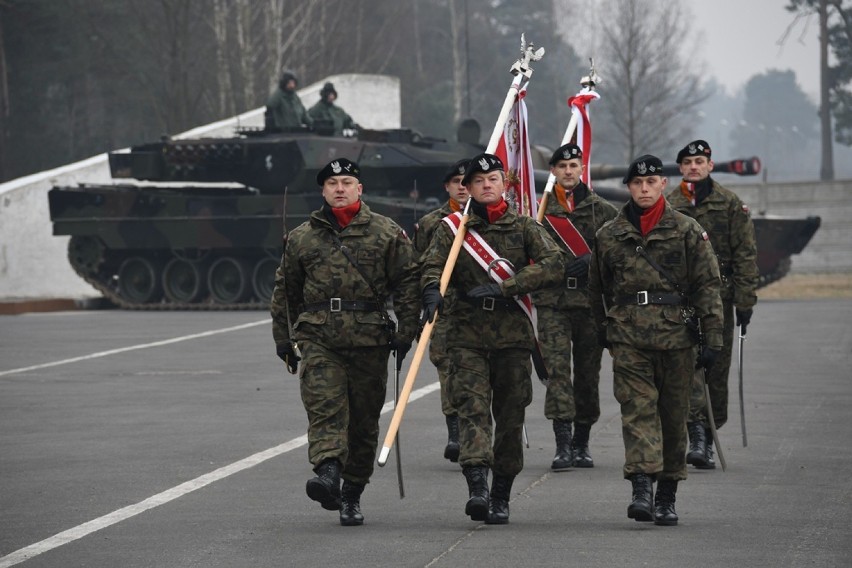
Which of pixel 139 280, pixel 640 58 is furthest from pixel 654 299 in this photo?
pixel 640 58

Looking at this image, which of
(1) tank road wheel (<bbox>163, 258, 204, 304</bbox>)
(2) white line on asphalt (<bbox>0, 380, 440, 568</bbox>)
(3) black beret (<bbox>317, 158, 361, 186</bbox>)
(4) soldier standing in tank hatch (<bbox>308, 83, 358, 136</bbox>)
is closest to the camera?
(2) white line on asphalt (<bbox>0, 380, 440, 568</bbox>)

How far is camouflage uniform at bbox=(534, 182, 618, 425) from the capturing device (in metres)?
10.6

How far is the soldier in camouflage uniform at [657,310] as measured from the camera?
8.76 metres

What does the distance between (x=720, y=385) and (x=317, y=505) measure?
9.28 ft

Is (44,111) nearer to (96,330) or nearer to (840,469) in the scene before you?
(96,330)

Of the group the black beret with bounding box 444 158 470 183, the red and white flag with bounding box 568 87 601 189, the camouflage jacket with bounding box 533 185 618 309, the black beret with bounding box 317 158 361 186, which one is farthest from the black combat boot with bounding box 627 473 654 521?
the red and white flag with bounding box 568 87 601 189

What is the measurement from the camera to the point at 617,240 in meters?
8.91

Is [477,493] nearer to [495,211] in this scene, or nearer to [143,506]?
[495,211]

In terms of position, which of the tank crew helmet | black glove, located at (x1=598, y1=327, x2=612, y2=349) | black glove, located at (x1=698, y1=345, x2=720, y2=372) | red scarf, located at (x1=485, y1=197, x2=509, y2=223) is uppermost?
the tank crew helmet

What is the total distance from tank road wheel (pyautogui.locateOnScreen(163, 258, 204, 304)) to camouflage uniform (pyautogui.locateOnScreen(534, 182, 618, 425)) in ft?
62.6

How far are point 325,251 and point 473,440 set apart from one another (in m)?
Answer: 1.13

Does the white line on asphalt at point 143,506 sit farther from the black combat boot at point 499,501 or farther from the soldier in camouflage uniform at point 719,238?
the soldier in camouflage uniform at point 719,238

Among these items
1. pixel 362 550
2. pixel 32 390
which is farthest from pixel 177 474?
pixel 32 390

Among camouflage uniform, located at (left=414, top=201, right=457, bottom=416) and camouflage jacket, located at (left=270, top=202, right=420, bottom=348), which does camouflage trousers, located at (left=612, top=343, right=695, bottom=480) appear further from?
camouflage uniform, located at (left=414, top=201, right=457, bottom=416)
